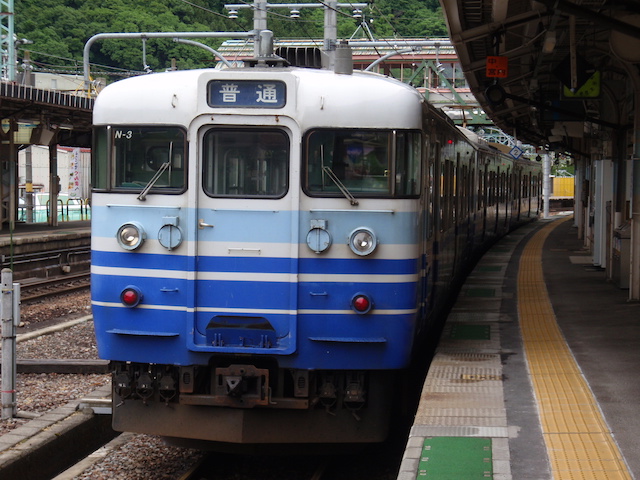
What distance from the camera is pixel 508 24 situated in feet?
33.5

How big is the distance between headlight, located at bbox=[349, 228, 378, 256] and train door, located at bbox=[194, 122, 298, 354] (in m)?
0.38

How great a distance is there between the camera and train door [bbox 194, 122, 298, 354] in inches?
243

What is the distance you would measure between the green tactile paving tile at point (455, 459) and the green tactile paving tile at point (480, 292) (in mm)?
7068

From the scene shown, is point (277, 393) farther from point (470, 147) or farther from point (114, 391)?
point (470, 147)

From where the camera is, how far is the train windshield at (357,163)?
245 inches

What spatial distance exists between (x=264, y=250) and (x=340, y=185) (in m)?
0.66

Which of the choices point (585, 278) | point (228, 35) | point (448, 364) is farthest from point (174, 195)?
point (228, 35)

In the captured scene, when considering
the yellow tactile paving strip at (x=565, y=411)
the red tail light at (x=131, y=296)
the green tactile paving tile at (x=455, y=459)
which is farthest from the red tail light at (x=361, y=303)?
the red tail light at (x=131, y=296)

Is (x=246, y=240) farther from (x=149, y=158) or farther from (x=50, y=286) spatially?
(x=50, y=286)

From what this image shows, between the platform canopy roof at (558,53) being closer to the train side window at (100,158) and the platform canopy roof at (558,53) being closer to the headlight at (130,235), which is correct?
the train side window at (100,158)

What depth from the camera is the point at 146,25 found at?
36.0 metres

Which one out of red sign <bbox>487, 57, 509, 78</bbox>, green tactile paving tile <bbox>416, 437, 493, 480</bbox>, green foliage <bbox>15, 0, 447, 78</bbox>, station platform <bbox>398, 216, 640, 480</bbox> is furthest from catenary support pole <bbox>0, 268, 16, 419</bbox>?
green foliage <bbox>15, 0, 447, 78</bbox>

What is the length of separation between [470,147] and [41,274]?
411 inches

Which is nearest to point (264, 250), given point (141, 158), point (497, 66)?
point (141, 158)
